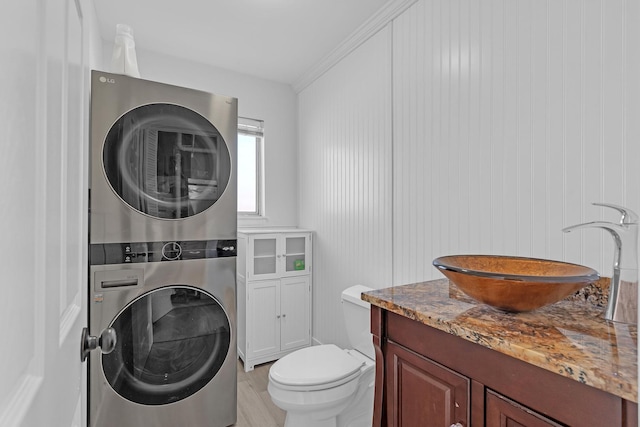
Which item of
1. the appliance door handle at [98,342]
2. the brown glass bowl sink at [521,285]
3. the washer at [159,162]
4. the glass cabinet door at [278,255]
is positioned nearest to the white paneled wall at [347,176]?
the glass cabinet door at [278,255]

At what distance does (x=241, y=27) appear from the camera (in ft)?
7.78

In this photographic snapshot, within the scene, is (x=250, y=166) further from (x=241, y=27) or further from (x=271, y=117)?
(x=241, y=27)

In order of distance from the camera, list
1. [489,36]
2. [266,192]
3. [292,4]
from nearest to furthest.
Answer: [489,36] < [292,4] < [266,192]

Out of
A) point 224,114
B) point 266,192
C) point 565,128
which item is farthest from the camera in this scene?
point 266,192

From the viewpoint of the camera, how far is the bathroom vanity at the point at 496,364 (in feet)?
2.14

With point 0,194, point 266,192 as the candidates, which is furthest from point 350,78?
point 0,194

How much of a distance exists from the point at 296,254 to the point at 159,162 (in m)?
1.53

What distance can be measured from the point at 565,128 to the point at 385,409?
1257mm

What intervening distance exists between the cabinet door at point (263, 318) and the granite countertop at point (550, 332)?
173 cm

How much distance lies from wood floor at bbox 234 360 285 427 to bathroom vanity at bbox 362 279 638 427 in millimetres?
1207

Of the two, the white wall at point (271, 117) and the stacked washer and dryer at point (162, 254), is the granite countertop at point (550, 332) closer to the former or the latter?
the stacked washer and dryer at point (162, 254)

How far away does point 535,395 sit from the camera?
0.73 m

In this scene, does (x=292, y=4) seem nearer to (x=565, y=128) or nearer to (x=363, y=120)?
(x=363, y=120)

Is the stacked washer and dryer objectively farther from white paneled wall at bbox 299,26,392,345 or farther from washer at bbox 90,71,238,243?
white paneled wall at bbox 299,26,392,345
